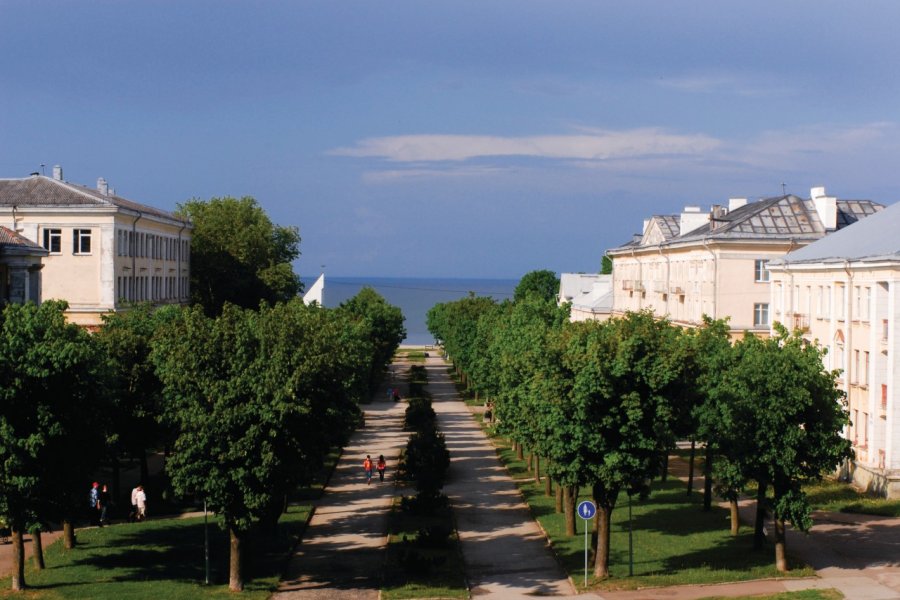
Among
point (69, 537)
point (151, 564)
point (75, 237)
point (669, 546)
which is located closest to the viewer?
point (151, 564)

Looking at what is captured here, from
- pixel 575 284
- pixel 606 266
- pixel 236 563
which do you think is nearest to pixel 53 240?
pixel 236 563

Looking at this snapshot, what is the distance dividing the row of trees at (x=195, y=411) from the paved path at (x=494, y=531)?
6.18 metres

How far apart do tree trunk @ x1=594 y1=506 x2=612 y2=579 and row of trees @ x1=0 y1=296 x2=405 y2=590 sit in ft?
25.9

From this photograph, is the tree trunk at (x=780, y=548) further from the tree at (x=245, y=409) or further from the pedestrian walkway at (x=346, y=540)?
the tree at (x=245, y=409)

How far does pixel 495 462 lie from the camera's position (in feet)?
194

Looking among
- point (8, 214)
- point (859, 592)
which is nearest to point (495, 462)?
point (859, 592)

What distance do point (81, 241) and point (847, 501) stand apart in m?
51.7

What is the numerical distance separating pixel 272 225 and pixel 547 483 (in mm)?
77560

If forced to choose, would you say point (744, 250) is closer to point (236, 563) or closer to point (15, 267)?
point (15, 267)

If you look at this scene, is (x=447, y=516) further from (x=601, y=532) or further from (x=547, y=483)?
(x=601, y=532)

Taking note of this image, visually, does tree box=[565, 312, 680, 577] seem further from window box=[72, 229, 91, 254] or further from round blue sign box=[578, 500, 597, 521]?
window box=[72, 229, 91, 254]

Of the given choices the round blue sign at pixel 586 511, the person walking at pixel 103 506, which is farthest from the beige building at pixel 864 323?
the person walking at pixel 103 506

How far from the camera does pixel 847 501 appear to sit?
43875mm

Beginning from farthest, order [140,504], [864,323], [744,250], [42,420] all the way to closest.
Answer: [744,250] → [864,323] → [140,504] → [42,420]
